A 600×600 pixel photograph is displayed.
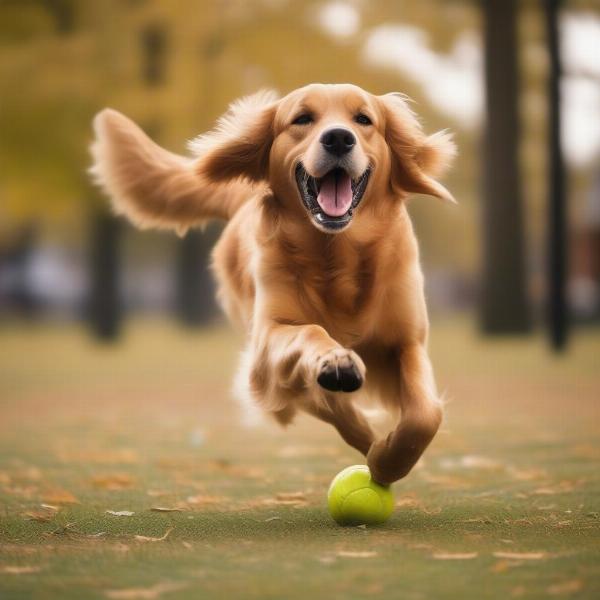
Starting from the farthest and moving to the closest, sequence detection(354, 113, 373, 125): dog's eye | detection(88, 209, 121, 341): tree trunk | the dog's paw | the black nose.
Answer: detection(88, 209, 121, 341): tree trunk, detection(354, 113, 373, 125): dog's eye, the black nose, the dog's paw

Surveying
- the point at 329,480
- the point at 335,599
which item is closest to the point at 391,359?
the point at 329,480

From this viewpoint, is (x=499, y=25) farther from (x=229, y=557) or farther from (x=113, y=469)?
(x=229, y=557)

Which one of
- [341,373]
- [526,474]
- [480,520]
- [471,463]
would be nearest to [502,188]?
[471,463]

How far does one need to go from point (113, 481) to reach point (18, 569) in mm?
2210

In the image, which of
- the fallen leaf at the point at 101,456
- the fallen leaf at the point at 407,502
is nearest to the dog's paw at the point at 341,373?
the fallen leaf at the point at 407,502

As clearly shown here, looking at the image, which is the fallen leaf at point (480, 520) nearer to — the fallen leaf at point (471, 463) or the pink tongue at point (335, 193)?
the pink tongue at point (335, 193)

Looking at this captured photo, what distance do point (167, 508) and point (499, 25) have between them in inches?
583

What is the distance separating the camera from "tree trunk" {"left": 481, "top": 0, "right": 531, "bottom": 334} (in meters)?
17.4

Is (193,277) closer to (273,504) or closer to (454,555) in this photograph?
(273,504)

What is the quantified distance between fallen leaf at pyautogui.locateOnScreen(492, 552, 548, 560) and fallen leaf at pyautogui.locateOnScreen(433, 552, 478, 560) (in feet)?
0.24

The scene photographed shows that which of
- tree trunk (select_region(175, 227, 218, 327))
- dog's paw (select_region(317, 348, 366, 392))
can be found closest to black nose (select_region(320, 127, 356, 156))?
dog's paw (select_region(317, 348, 366, 392))

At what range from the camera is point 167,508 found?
4523mm

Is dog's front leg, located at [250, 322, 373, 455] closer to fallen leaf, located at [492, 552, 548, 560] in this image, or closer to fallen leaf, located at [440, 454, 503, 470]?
fallen leaf, located at [492, 552, 548, 560]

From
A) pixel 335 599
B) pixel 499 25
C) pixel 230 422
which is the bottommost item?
pixel 335 599
